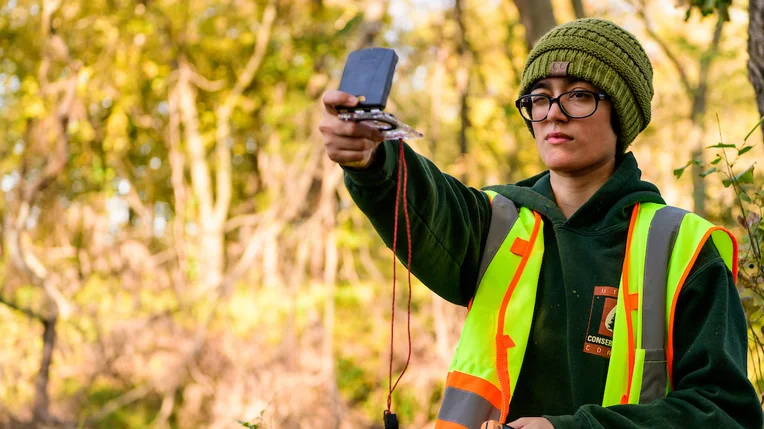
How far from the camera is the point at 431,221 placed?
1.84m

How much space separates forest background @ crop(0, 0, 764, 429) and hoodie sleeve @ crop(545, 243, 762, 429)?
14.3 feet

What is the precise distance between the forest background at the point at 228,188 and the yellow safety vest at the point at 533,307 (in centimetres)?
428

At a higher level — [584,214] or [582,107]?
[582,107]

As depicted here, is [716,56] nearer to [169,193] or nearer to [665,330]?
[169,193]

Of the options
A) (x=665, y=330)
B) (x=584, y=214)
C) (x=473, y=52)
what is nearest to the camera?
(x=665, y=330)

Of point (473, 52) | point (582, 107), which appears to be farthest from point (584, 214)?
point (473, 52)

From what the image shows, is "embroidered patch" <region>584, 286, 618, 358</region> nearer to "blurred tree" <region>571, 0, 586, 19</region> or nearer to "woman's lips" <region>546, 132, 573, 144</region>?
"woman's lips" <region>546, 132, 573, 144</region>

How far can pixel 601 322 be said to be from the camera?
1900mm

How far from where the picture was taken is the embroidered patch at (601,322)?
189 cm

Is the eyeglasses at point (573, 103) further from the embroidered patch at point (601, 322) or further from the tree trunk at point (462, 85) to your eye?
the tree trunk at point (462, 85)

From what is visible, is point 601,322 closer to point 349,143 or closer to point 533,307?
point 533,307

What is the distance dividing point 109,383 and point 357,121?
8.07 m

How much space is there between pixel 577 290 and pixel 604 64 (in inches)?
20.8

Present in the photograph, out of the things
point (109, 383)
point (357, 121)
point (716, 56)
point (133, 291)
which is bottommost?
point (109, 383)
